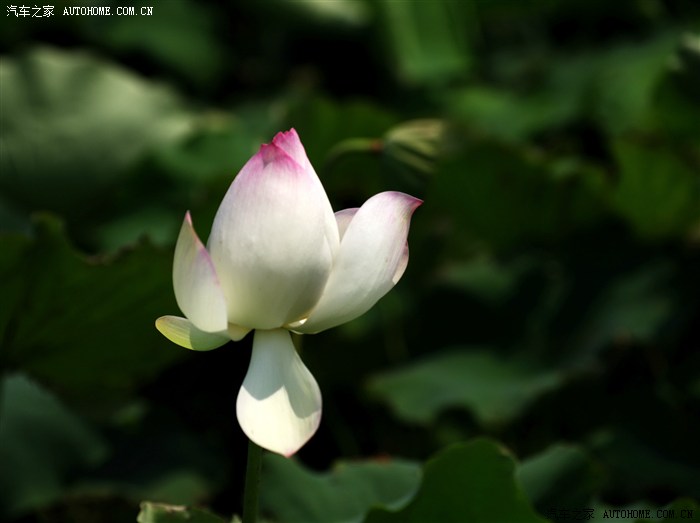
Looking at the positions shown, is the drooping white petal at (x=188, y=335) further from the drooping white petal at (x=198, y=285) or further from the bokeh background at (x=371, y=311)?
the bokeh background at (x=371, y=311)

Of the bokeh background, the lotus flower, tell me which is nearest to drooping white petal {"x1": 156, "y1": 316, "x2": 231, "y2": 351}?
the lotus flower

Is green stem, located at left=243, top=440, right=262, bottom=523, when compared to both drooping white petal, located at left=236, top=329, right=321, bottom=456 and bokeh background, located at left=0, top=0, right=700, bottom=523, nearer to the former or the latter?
drooping white petal, located at left=236, top=329, right=321, bottom=456

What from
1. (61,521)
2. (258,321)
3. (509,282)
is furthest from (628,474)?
(258,321)

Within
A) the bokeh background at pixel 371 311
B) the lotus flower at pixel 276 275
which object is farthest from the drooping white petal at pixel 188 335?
the bokeh background at pixel 371 311

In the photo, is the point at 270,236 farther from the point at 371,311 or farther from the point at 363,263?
the point at 371,311

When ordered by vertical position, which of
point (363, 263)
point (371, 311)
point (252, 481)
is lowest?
point (371, 311)

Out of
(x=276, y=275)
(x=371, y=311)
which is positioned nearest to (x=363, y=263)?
(x=276, y=275)

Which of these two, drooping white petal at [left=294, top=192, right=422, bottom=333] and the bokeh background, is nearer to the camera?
drooping white petal at [left=294, top=192, right=422, bottom=333]
